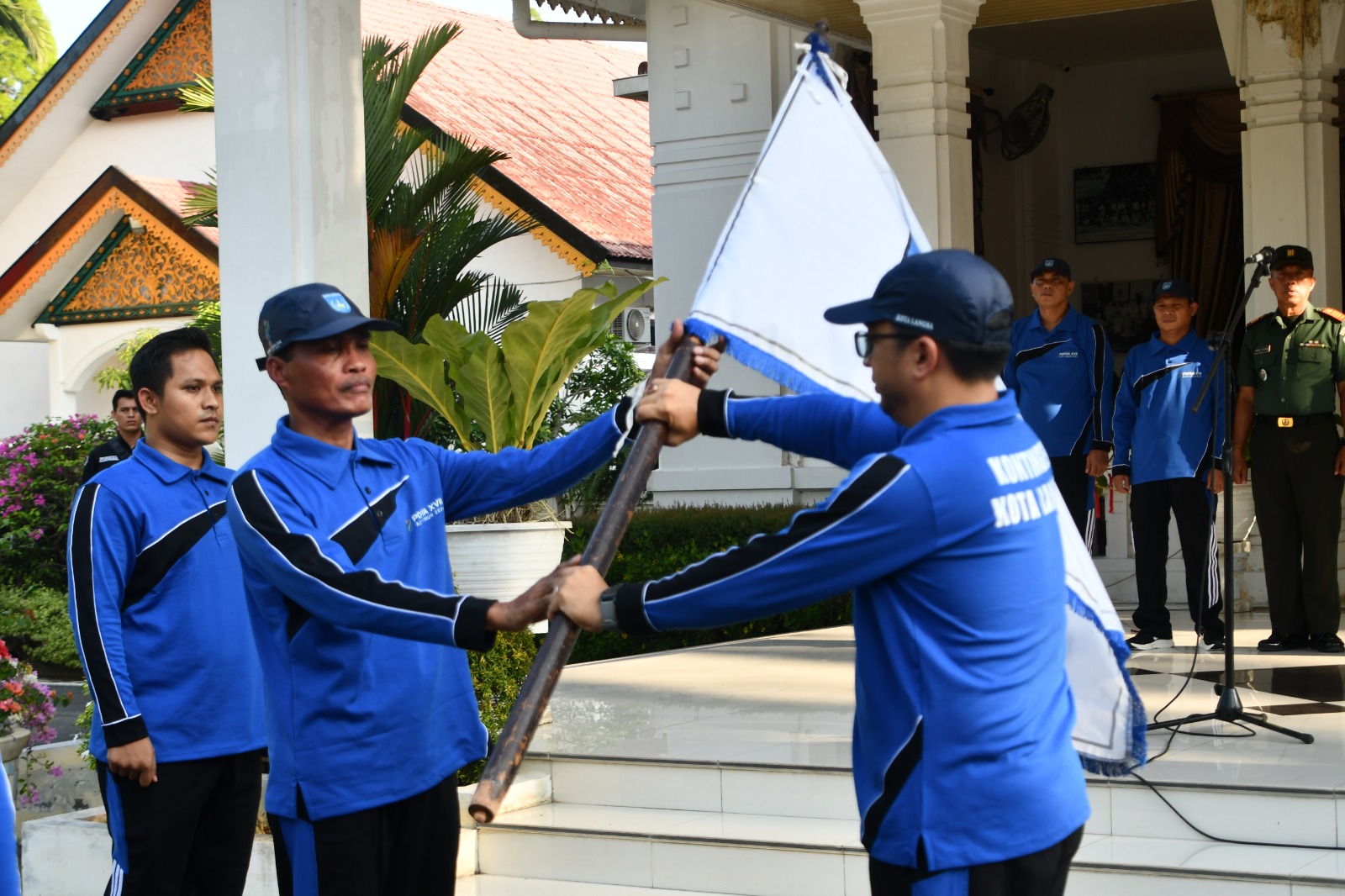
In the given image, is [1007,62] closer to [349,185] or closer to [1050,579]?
[349,185]

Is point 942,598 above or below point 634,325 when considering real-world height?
below

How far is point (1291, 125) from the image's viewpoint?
1100 centimetres

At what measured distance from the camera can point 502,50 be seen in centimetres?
2797

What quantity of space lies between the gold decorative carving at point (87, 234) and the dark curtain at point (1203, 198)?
11846 mm

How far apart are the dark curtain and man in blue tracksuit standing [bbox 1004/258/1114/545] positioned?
23.8 feet

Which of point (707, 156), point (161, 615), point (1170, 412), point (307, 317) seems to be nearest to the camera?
point (307, 317)

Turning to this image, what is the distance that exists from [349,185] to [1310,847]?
4737 millimetres

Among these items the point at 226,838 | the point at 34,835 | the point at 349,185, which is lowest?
the point at 34,835

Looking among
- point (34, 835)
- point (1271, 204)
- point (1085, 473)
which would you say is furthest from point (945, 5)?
point (34, 835)

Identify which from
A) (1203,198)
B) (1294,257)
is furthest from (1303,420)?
(1203,198)

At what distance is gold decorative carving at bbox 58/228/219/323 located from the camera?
2150 cm

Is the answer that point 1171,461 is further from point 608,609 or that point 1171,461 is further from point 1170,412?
point 608,609

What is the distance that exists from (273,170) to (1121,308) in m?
12.0

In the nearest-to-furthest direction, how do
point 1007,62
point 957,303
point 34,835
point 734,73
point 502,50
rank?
point 957,303 < point 34,835 < point 734,73 < point 1007,62 < point 502,50
